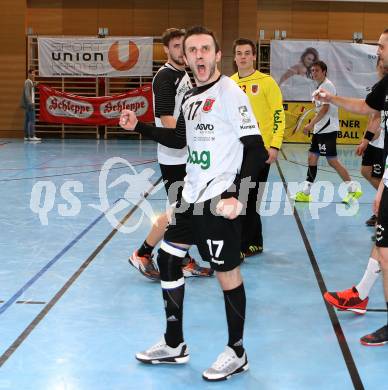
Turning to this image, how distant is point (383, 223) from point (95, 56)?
15.8 metres

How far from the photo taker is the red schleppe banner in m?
18.1

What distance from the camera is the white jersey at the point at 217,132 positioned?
3213 millimetres

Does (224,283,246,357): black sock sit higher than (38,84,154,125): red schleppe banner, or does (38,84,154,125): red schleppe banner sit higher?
(38,84,154,125): red schleppe banner

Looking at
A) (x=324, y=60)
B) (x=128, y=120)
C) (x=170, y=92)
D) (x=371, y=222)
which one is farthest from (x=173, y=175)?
(x=324, y=60)

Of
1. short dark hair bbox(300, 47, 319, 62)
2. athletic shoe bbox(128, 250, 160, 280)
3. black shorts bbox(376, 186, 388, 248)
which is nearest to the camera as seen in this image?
black shorts bbox(376, 186, 388, 248)

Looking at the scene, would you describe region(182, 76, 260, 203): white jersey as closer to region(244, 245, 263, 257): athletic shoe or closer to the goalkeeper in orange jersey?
the goalkeeper in orange jersey

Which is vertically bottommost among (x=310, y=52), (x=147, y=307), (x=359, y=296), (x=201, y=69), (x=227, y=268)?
(x=147, y=307)

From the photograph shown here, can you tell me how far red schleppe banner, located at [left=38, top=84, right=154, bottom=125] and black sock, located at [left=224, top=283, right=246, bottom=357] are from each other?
15.2m

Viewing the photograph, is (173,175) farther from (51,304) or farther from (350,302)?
(350,302)

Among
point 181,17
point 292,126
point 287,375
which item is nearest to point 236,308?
point 287,375

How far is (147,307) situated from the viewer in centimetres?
445

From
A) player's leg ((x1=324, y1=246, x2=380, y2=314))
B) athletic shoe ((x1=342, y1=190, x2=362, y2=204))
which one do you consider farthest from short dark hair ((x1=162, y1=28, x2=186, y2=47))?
athletic shoe ((x1=342, y1=190, x2=362, y2=204))

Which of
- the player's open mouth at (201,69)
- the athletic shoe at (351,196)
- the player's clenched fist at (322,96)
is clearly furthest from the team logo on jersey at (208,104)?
the athletic shoe at (351,196)

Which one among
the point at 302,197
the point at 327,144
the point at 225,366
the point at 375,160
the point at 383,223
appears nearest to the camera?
the point at 225,366
